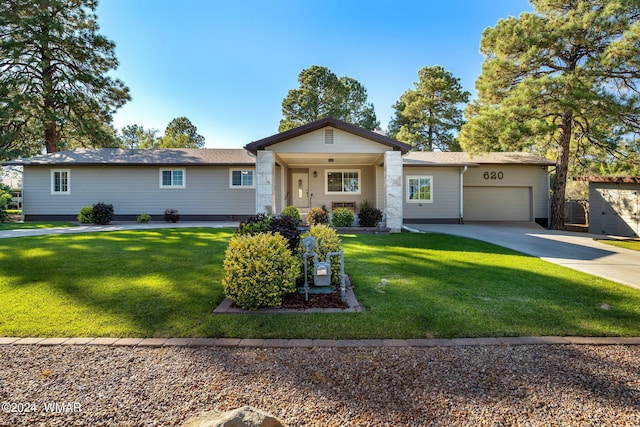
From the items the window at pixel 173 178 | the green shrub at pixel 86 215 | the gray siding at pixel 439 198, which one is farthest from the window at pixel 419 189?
the green shrub at pixel 86 215

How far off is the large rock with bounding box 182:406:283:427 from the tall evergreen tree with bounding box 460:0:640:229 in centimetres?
1331

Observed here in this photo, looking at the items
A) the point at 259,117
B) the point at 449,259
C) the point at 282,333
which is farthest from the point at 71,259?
the point at 259,117

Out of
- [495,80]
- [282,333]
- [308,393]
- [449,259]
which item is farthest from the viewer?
[495,80]

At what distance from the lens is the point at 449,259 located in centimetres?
681

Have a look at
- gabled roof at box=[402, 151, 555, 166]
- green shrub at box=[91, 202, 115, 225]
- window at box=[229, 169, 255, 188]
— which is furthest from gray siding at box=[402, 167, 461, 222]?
green shrub at box=[91, 202, 115, 225]

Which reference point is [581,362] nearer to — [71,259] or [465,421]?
[465,421]

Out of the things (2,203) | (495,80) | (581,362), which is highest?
(495,80)

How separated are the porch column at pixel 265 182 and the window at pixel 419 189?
7669 mm

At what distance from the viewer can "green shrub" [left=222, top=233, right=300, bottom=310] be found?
3.73 meters

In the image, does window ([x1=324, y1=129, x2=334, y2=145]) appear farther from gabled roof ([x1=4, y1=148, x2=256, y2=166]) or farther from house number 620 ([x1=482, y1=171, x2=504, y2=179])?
house number 620 ([x1=482, y1=171, x2=504, y2=179])

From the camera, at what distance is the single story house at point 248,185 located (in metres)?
15.0

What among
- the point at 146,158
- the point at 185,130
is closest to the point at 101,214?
the point at 146,158

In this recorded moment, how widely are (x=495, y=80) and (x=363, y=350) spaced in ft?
48.8

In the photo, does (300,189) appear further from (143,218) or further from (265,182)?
(143,218)
